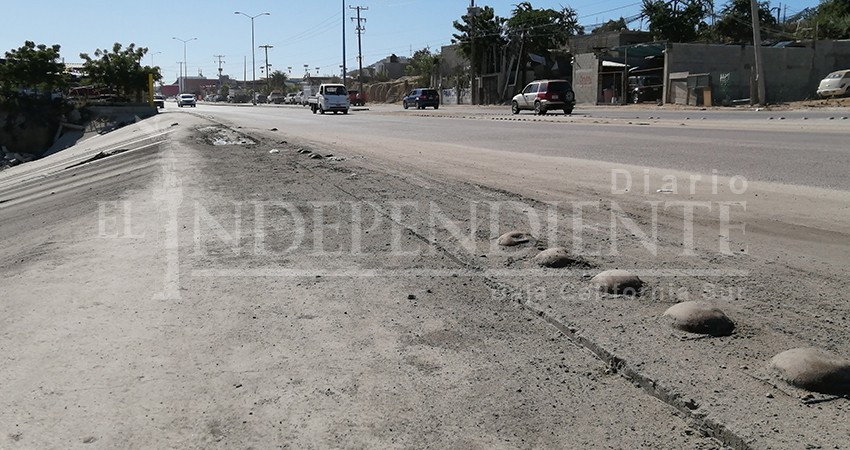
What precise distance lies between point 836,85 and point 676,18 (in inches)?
1137

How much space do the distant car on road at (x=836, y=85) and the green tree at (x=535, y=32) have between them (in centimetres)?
3096

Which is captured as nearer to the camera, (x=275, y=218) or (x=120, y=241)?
(x=120, y=241)

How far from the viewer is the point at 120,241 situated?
7.78 meters

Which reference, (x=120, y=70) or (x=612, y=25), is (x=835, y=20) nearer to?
(x=612, y=25)

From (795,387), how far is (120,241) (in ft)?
21.4

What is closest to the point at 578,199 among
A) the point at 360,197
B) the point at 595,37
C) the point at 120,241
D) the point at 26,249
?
the point at 360,197

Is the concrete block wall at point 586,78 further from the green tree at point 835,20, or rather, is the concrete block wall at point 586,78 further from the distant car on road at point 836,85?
the green tree at point 835,20

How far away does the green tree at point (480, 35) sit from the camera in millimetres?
73219

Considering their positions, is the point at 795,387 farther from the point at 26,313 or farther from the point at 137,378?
the point at 26,313

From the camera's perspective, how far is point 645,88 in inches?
2083

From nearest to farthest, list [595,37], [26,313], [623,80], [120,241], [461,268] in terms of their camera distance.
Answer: [26,313] < [461,268] < [120,241] < [623,80] < [595,37]

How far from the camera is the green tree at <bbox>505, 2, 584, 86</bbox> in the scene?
70.6 metres

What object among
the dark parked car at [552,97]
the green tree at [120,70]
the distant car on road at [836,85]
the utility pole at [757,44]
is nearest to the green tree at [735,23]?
the distant car on road at [836,85]

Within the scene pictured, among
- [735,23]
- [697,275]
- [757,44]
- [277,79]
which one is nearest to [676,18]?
[735,23]
